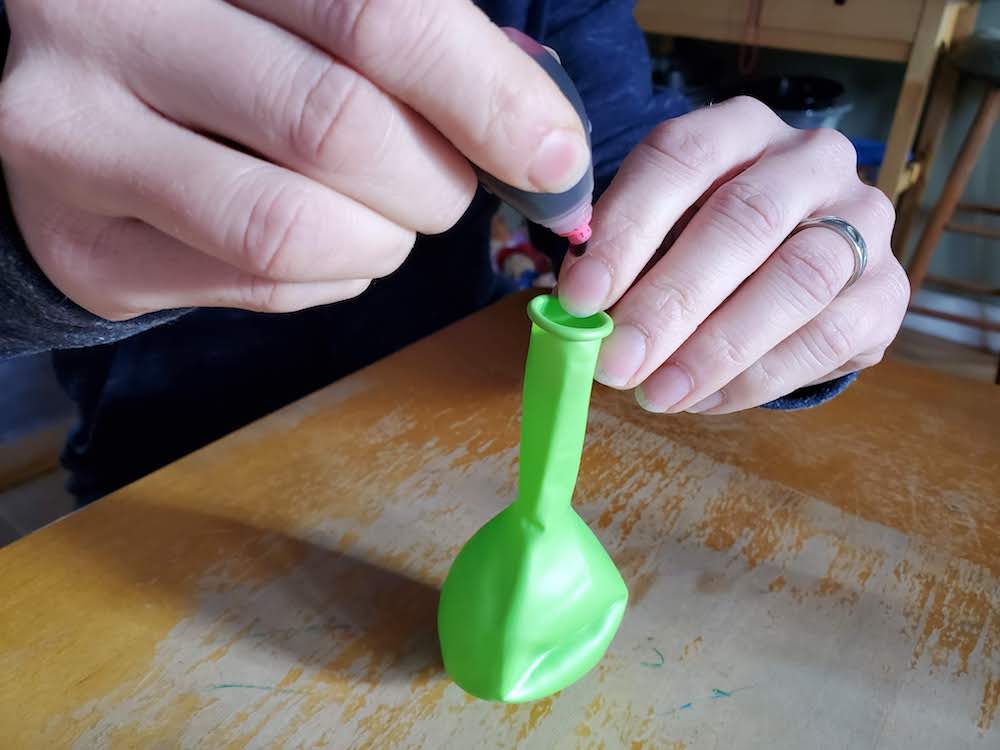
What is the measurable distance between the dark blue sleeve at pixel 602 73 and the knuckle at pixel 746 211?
247mm

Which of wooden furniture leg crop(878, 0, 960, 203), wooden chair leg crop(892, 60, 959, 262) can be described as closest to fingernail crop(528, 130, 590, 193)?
wooden furniture leg crop(878, 0, 960, 203)

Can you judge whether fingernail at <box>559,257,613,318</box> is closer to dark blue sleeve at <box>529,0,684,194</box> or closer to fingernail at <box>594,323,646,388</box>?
fingernail at <box>594,323,646,388</box>

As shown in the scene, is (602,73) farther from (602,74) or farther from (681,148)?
(681,148)

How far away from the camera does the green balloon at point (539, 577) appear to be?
37 cm

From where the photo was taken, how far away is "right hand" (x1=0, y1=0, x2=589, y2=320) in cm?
26

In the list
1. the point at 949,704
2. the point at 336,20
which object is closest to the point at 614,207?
the point at 336,20

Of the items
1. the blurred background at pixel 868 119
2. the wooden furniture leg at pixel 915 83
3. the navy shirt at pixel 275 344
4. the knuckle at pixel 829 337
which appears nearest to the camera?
the knuckle at pixel 829 337

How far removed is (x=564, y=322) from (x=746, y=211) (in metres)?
0.15

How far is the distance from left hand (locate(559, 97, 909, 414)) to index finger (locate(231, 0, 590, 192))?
115mm

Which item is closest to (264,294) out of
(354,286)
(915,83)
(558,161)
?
(354,286)

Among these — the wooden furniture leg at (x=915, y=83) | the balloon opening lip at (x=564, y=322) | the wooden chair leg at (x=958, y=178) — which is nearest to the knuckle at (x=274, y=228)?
the balloon opening lip at (x=564, y=322)

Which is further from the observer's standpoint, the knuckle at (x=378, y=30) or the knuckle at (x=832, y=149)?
the knuckle at (x=832, y=149)

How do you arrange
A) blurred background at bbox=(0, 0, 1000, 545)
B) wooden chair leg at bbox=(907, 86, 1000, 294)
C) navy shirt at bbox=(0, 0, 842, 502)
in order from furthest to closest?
wooden chair leg at bbox=(907, 86, 1000, 294) → blurred background at bbox=(0, 0, 1000, 545) → navy shirt at bbox=(0, 0, 842, 502)

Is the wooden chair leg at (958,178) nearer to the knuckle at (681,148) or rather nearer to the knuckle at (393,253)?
the knuckle at (681,148)
